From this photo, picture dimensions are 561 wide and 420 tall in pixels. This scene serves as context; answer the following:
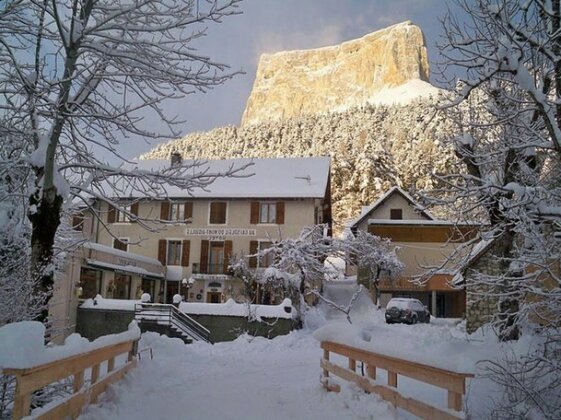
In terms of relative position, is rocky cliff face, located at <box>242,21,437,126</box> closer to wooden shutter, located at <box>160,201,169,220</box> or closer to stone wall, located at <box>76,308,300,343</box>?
wooden shutter, located at <box>160,201,169,220</box>

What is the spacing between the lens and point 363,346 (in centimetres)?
720

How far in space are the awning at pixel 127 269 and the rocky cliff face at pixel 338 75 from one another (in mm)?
101387

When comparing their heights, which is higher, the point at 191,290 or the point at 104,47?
the point at 104,47

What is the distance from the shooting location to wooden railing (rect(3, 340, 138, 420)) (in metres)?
4.17

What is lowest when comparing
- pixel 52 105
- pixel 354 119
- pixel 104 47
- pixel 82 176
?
pixel 82 176

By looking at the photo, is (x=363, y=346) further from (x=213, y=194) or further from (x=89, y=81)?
(x=213, y=194)

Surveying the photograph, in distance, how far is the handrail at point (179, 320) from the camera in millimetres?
24891

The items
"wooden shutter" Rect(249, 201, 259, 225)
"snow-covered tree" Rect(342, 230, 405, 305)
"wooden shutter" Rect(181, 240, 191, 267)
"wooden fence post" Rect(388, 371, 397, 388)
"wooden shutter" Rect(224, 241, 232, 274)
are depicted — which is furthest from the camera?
"wooden shutter" Rect(181, 240, 191, 267)

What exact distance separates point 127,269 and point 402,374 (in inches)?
1091

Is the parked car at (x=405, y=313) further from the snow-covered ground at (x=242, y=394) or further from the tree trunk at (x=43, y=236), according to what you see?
the tree trunk at (x=43, y=236)

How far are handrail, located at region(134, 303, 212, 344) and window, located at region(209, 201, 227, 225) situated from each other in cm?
1265

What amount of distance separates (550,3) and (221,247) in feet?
106

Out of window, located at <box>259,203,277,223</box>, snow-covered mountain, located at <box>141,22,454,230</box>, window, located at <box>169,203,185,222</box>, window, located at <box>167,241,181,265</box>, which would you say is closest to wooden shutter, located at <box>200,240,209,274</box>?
window, located at <box>167,241,181,265</box>

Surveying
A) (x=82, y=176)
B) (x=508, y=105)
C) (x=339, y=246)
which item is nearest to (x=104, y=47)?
(x=82, y=176)
